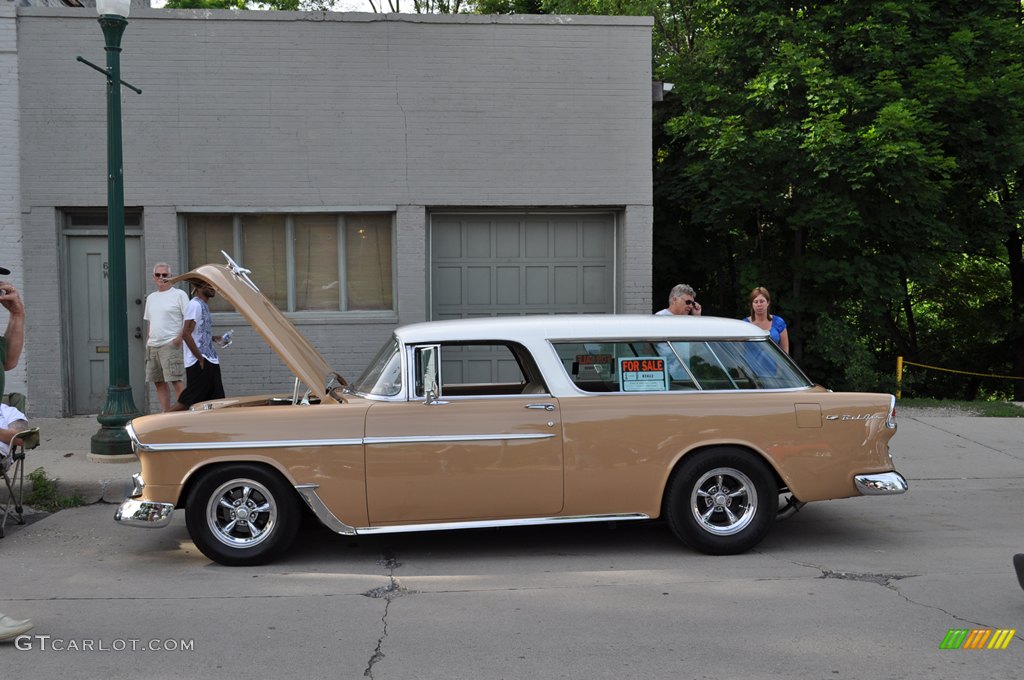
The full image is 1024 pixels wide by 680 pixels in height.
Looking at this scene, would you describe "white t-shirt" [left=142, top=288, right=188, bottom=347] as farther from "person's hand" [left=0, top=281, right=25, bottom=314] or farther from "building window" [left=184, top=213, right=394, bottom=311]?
"person's hand" [left=0, top=281, right=25, bottom=314]

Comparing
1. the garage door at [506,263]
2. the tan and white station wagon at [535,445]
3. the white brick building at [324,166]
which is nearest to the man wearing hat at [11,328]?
the tan and white station wagon at [535,445]

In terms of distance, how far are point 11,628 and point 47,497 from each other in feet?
12.0

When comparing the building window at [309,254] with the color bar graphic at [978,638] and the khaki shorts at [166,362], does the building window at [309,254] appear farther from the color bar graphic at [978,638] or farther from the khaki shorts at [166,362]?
the color bar graphic at [978,638]

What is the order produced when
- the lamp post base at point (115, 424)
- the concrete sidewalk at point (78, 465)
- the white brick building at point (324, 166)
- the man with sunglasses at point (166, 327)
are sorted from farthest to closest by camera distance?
the white brick building at point (324, 166), the man with sunglasses at point (166, 327), the lamp post base at point (115, 424), the concrete sidewalk at point (78, 465)

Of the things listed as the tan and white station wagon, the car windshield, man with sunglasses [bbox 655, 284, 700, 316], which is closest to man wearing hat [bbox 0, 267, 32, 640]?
the tan and white station wagon

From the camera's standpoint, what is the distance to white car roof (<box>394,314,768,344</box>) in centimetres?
604

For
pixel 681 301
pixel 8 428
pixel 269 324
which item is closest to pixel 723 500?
pixel 681 301

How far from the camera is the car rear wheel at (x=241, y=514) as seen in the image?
5.69m

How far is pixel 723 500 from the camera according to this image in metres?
5.91

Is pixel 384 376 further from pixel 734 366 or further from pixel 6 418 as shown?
pixel 6 418

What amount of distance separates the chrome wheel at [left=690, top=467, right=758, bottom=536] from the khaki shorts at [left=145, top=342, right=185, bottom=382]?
618 centimetres

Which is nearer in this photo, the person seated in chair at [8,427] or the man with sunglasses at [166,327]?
the person seated in chair at [8,427]

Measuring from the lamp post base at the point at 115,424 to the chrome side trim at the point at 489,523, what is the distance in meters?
4.02

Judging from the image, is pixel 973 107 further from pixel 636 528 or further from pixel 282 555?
pixel 282 555
